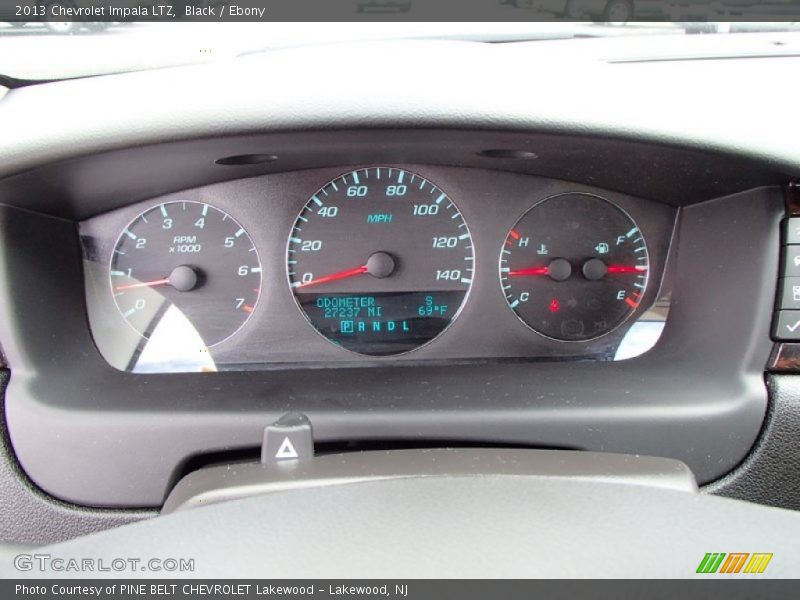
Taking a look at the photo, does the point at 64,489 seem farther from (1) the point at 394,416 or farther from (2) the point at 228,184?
(2) the point at 228,184

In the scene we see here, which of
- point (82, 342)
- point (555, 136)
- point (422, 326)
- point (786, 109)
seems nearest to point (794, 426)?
point (786, 109)

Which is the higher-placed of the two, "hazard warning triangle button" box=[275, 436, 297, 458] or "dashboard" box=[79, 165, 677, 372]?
"dashboard" box=[79, 165, 677, 372]

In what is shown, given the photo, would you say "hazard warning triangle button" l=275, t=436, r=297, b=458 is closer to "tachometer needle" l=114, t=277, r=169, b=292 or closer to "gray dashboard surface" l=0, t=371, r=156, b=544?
"gray dashboard surface" l=0, t=371, r=156, b=544

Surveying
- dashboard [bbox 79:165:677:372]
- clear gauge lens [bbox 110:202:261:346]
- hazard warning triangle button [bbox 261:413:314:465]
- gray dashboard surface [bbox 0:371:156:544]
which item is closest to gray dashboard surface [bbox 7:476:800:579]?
hazard warning triangle button [bbox 261:413:314:465]

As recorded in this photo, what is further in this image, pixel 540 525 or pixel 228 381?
pixel 228 381

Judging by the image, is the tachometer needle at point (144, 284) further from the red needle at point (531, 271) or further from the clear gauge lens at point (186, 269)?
the red needle at point (531, 271)

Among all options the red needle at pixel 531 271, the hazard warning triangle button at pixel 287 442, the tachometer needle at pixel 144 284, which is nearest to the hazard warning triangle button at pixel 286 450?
the hazard warning triangle button at pixel 287 442

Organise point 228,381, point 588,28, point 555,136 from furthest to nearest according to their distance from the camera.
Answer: point 588,28
point 228,381
point 555,136
